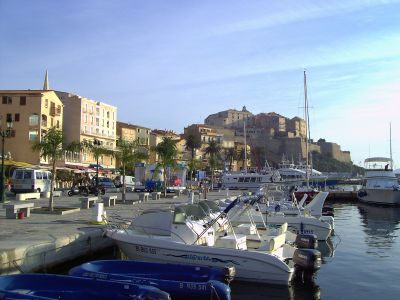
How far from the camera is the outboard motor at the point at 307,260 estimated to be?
14.7 meters

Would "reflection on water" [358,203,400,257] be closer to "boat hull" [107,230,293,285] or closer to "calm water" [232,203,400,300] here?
"calm water" [232,203,400,300]

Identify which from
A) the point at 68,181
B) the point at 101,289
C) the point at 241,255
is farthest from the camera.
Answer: the point at 68,181

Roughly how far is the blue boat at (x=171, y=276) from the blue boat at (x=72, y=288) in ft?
3.93

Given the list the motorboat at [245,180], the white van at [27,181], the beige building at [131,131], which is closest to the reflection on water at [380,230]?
the white van at [27,181]

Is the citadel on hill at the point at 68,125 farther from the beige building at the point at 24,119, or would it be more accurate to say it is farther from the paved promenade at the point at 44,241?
the paved promenade at the point at 44,241

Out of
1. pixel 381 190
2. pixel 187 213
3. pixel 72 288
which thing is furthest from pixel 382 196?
pixel 72 288

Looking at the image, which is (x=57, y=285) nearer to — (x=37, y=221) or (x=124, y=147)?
(x=37, y=221)

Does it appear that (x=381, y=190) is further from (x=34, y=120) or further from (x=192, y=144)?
(x=192, y=144)

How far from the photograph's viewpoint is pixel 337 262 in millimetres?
18688


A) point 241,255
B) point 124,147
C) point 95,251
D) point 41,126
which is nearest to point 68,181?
point 41,126

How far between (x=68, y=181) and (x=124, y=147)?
31.1 meters

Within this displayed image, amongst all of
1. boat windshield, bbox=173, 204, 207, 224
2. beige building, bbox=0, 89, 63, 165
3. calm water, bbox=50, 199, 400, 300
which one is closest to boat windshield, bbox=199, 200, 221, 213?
boat windshield, bbox=173, 204, 207, 224

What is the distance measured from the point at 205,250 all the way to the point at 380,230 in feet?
63.6

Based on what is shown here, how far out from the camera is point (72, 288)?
34.9ft
